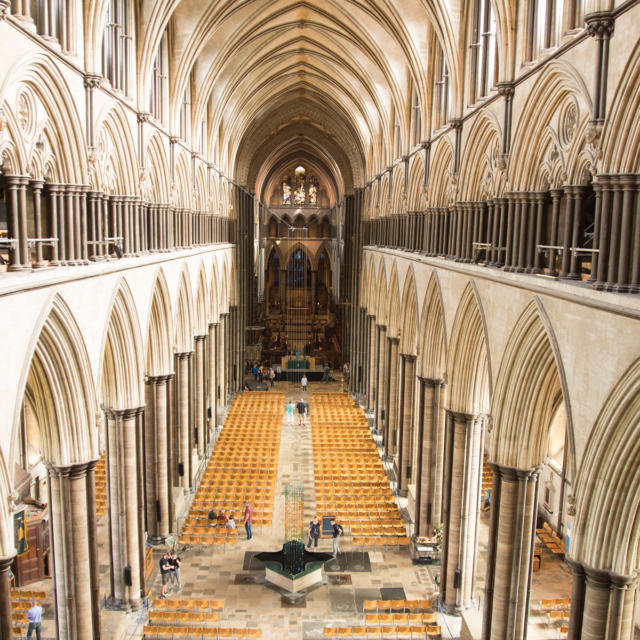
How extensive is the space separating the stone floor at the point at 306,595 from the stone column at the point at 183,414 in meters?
2.65

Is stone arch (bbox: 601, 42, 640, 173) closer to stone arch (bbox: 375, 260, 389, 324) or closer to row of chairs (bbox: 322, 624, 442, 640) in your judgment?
row of chairs (bbox: 322, 624, 442, 640)

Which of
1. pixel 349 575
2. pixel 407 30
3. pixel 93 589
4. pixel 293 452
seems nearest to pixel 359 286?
Result: pixel 293 452

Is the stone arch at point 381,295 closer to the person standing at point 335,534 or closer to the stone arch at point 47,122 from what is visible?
the person standing at point 335,534

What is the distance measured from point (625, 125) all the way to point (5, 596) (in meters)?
8.63

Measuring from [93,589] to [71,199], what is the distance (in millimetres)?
6314

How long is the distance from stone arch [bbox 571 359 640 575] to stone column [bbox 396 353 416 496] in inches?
480

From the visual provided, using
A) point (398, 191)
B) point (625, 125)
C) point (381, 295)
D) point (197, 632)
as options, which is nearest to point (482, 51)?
point (625, 125)

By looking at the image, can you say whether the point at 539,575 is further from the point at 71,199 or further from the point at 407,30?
the point at 407,30

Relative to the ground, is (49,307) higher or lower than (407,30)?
lower

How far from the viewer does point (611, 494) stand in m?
7.26

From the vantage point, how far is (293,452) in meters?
24.8

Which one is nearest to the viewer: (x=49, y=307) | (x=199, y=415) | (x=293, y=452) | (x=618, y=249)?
(x=618, y=249)

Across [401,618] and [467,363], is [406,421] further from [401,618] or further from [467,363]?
[401,618]

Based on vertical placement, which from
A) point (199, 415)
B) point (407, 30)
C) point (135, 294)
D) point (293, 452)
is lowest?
point (293, 452)
